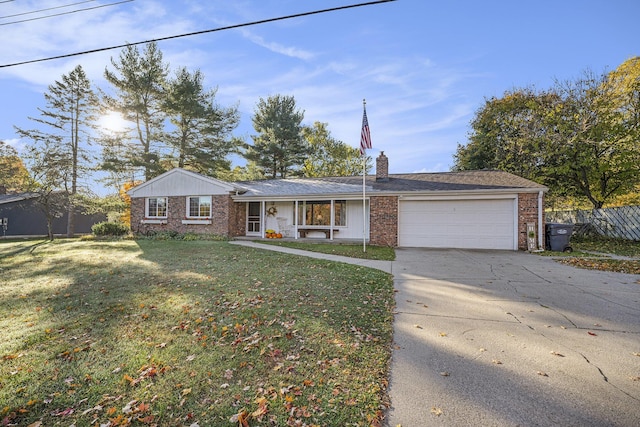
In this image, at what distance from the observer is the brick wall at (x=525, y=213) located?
11406 mm

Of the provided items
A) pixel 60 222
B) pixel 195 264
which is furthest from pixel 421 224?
pixel 60 222

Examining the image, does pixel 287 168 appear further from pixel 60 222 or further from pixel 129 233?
pixel 60 222

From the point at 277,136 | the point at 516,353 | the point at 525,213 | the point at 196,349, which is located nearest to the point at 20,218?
the point at 277,136

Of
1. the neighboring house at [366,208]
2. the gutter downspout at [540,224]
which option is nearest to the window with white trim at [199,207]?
the neighboring house at [366,208]

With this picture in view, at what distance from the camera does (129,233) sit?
59.2 feet

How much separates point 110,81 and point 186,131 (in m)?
6.37

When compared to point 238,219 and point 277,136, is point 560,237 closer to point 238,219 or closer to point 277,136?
point 238,219

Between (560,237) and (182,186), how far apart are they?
18.1m

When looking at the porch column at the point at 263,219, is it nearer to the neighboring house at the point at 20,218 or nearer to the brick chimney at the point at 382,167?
the brick chimney at the point at 382,167

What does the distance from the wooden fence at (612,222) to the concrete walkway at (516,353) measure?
11.4m

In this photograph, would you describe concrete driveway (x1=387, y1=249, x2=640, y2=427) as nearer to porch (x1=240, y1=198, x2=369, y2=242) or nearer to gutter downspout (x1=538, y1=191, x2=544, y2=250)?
gutter downspout (x1=538, y1=191, x2=544, y2=250)

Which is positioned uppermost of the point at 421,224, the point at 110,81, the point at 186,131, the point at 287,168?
the point at 110,81

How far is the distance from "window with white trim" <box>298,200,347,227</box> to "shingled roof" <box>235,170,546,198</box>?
0.80 m

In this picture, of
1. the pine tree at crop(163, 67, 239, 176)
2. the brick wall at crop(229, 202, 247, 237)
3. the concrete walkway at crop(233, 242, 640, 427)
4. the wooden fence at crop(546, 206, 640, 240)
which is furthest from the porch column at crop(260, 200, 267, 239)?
the wooden fence at crop(546, 206, 640, 240)
